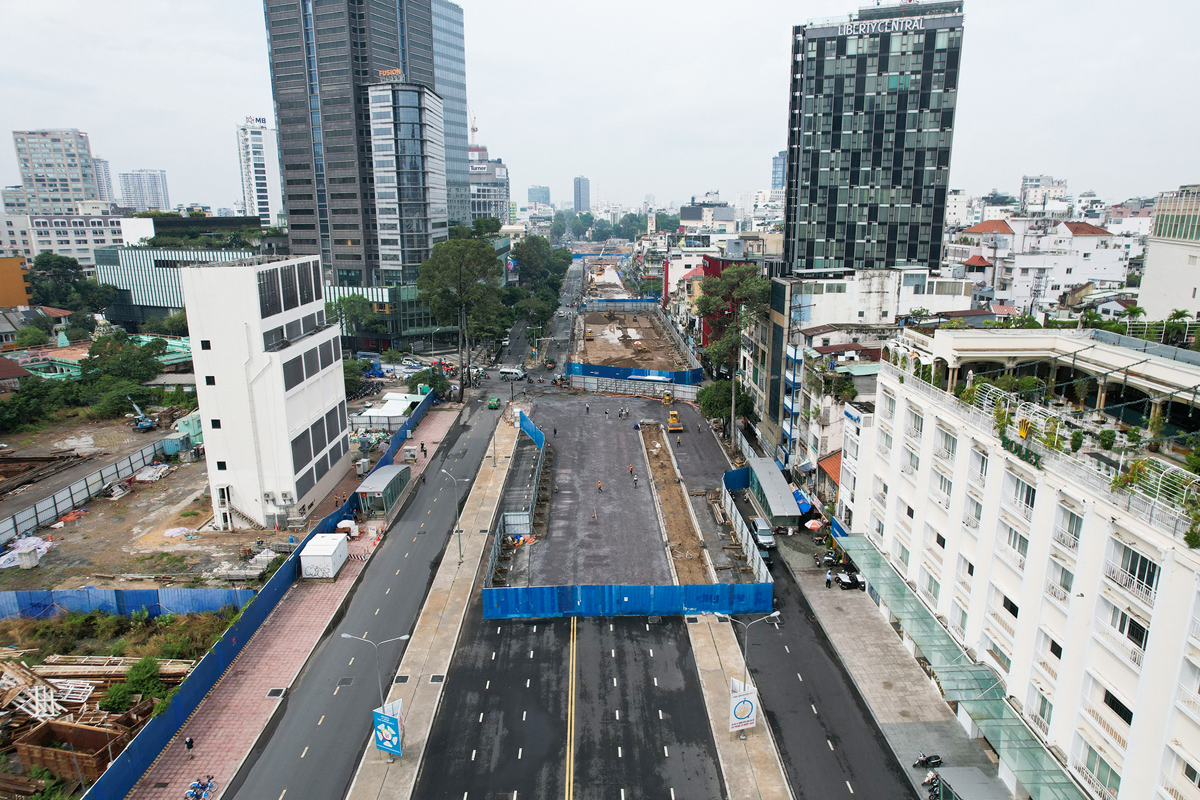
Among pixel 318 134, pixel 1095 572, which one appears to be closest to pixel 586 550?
pixel 1095 572

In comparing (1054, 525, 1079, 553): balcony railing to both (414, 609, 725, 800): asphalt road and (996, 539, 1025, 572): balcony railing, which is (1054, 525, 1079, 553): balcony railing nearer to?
(996, 539, 1025, 572): balcony railing

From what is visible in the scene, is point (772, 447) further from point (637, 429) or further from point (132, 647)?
point (132, 647)

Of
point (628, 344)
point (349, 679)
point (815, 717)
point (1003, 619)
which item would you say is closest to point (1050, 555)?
point (1003, 619)

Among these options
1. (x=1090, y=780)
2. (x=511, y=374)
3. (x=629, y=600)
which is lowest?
(x=629, y=600)

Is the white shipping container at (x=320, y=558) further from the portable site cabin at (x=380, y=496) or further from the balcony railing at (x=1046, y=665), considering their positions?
the balcony railing at (x=1046, y=665)

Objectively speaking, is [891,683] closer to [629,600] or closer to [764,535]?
[629,600]

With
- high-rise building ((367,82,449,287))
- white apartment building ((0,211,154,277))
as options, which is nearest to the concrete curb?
high-rise building ((367,82,449,287))
